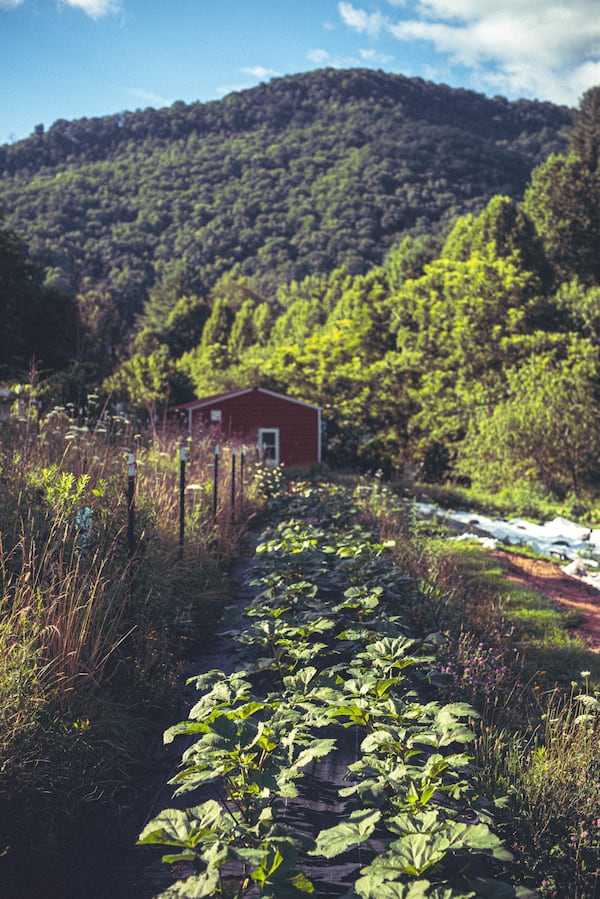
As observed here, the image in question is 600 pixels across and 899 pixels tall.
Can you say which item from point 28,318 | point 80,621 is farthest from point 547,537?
point 28,318

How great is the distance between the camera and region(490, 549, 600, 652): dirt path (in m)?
5.94

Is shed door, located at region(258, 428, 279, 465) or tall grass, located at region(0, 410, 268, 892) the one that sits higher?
tall grass, located at region(0, 410, 268, 892)

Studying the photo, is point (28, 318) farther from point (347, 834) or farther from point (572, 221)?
point (347, 834)

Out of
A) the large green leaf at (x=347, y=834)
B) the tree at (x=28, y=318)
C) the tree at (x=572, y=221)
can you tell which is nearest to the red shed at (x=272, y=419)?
the tree at (x=28, y=318)

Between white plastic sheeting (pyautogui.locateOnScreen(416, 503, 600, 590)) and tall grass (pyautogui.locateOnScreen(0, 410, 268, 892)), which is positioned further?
white plastic sheeting (pyautogui.locateOnScreen(416, 503, 600, 590))

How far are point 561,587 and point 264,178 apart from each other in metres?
77.9

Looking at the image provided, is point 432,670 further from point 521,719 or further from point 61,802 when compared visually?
point 61,802

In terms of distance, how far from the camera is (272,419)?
24.7 meters

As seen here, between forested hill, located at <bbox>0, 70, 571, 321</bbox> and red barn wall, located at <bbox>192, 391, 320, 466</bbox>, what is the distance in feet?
102

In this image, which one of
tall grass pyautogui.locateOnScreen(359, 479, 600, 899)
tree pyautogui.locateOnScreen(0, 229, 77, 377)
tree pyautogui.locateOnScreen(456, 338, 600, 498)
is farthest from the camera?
tree pyautogui.locateOnScreen(0, 229, 77, 377)

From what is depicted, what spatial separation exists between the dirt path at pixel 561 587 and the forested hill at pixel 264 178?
4680 cm

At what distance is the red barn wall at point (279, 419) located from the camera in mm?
24562

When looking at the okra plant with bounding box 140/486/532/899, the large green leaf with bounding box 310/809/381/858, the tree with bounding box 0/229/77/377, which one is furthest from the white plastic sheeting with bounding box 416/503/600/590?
the tree with bounding box 0/229/77/377

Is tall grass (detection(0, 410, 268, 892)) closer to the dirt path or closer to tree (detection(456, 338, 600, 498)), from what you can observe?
the dirt path
